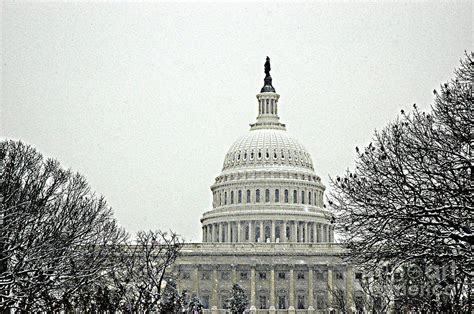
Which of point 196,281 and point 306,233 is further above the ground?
point 306,233

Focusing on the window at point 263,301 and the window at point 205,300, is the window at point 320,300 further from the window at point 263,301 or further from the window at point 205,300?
the window at point 205,300

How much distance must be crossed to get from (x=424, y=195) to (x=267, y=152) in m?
142

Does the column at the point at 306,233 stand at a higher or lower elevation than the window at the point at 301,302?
higher

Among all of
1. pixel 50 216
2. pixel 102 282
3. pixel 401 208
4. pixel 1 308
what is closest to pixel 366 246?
pixel 401 208

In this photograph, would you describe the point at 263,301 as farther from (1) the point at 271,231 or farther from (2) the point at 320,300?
(1) the point at 271,231

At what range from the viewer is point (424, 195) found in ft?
133

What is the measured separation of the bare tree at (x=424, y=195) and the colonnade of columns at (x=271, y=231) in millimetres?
128435

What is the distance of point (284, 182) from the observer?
17850cm

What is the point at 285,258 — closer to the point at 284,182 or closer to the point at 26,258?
the point at 284,182

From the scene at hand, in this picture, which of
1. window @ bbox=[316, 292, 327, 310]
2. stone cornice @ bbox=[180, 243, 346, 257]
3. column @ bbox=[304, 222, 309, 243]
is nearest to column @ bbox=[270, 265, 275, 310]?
stone cornice @ bbox=[180, 243, 346, 257]

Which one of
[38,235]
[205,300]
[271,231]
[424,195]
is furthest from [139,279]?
[271,231]

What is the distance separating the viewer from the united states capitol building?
504 ft

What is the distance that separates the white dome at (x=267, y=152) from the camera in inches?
7145

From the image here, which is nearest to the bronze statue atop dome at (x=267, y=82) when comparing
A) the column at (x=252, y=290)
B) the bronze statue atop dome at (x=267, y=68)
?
the bronze statue atop dome at (x=267, y=68)
